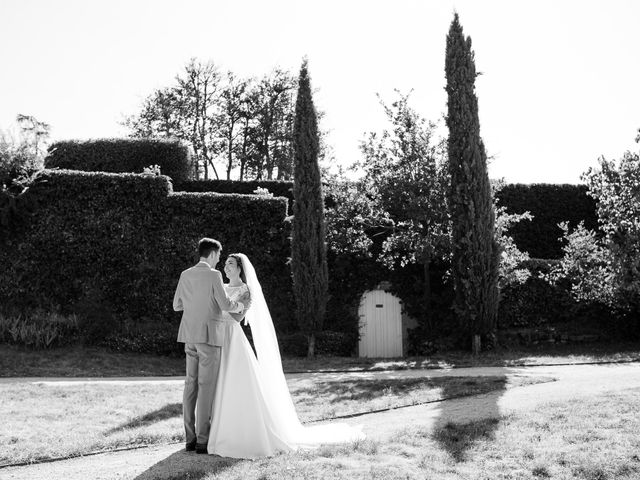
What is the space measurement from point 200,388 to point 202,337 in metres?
0.53

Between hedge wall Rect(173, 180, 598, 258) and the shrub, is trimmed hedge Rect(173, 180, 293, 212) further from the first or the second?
the shrub

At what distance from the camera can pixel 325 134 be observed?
37.8m

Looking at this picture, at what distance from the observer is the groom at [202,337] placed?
689 centimetres

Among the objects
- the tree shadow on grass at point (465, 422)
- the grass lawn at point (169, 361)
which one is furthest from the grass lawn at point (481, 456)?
the grass lawn at point (169, 361)

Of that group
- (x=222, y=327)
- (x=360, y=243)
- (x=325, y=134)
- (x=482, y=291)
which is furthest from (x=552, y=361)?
(x=325, y=134)

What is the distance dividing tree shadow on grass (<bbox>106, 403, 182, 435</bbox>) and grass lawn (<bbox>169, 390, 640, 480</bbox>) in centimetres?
196

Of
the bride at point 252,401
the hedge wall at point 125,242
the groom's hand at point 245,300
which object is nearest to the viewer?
the bride at point 252,401

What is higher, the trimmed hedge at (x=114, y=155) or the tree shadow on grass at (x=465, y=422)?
the trimmed hedge at (x=114, y=155)

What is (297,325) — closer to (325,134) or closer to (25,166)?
(25,166)

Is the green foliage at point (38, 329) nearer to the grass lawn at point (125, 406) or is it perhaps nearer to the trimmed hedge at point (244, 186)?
the grass lawn at point (125, 406)

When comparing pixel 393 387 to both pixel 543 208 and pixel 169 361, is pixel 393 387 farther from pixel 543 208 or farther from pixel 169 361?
pixel 543 208

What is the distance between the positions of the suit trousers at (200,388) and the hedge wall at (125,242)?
10717 mm

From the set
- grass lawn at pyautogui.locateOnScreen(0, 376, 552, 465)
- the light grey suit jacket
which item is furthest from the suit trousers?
grass lawn at pyautogui.locateOnScreen(0, 376, 552, 465)

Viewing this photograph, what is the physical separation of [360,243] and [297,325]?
2.85 metres
